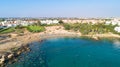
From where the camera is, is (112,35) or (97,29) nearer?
(112,35)

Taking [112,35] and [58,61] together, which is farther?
[112,35]

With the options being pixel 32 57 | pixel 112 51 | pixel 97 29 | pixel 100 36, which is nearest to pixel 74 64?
pixel 32 57

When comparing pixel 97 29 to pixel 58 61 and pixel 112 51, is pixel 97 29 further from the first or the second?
pixel 58 61

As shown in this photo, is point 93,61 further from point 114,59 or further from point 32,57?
point 32,57

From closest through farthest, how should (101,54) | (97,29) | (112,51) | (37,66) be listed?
(37,66) → (101,54) → (112,51) → (97,29)

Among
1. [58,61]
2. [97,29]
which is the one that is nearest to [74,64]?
[58,61]

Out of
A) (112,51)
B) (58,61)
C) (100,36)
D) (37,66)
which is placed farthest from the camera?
(100,36)

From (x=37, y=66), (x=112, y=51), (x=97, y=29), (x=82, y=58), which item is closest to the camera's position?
(x=37, y=66)

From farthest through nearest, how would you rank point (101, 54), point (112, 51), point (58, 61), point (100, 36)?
point (100, 36) < point (112, 51) < point (101, 54) < point (58, 61)
